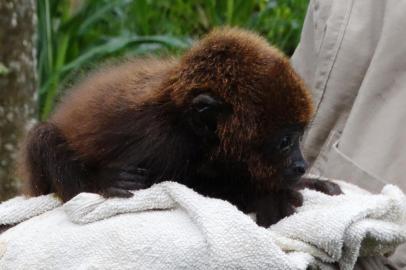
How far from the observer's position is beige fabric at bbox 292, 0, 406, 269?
226 cm

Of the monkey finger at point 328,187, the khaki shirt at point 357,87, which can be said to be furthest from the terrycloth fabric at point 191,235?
the khaki shirt at point 357,87

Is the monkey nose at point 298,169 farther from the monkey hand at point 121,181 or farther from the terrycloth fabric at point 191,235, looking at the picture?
the monkey hand at point 121,181

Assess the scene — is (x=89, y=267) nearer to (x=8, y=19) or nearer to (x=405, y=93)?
(x=405, y=93)

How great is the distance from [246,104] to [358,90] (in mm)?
644

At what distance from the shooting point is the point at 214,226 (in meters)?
1.60

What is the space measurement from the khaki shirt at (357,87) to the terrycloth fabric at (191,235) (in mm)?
435

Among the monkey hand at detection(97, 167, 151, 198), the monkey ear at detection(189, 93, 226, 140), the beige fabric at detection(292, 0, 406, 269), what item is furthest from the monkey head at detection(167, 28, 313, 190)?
the beige fabric at detection(292, 0, 406, 269)

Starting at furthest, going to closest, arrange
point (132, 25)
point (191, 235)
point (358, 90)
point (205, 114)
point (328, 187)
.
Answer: point (132, 25), point (358, 90), point (328, 187), point (205, 114), point (191, 235)

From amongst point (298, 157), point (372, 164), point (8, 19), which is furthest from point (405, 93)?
point (8, 19)

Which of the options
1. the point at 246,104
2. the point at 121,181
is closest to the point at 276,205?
the point at 246,104

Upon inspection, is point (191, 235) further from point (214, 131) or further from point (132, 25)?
point (132, 25)

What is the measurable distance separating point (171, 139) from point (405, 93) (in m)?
0.73

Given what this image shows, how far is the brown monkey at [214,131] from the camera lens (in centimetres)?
190

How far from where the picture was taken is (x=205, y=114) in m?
1.89
